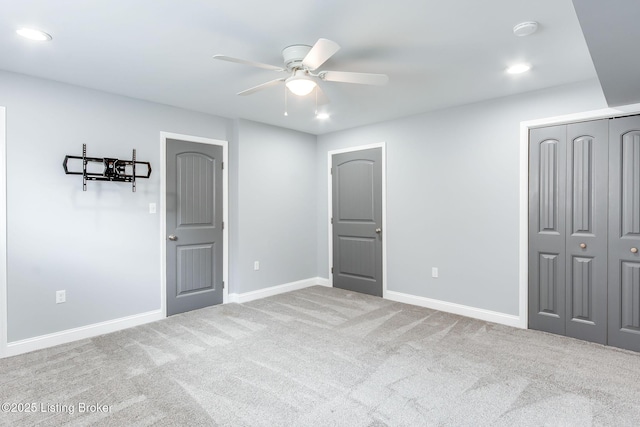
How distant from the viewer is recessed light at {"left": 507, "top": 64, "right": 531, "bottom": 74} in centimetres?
284

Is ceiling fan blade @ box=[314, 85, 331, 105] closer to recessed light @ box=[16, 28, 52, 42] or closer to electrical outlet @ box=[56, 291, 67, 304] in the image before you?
recessed light @ box=[16, 28, 52, 42]

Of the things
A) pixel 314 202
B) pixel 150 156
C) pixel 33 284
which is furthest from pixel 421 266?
pixel 33 284

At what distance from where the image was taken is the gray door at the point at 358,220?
4.84 m

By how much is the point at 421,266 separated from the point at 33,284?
4051 mm

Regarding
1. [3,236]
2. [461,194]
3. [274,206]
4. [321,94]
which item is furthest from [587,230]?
[3,236]

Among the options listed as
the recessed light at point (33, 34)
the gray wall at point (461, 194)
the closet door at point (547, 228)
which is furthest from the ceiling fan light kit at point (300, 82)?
the closet door at point (547, 228)

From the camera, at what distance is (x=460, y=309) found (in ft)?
13.2

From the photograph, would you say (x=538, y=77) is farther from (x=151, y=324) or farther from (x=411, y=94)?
(x=151, y=324)

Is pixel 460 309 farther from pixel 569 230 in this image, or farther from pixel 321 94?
pixel 321 94

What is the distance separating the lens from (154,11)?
6.81 feet

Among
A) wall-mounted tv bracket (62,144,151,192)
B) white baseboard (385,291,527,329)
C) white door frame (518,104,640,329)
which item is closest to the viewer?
wall-mounted tv bracket (62,144,151,192)

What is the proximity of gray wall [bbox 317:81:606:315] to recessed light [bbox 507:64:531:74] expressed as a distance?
674mm

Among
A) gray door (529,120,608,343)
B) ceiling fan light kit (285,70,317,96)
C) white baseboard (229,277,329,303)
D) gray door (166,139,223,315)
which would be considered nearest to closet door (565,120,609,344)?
gray door (529,120,608,343)

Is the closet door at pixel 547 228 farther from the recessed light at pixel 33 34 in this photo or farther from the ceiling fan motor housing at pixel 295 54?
the recessed light at pixel 33 34
